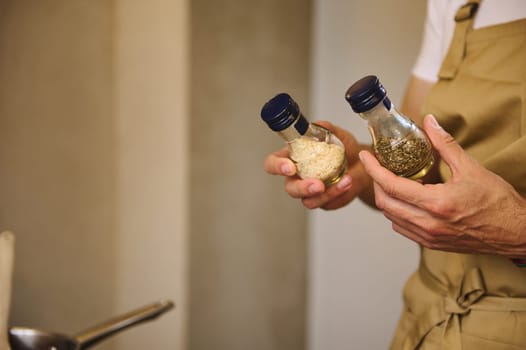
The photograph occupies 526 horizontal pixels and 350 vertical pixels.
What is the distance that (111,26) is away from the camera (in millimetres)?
1651

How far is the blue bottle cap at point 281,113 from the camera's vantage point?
700mm

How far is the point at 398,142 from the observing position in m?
0.66

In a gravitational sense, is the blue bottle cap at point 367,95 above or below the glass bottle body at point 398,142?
above

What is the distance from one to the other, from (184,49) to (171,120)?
8.5 inches

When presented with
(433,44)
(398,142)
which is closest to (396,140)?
(398,142)

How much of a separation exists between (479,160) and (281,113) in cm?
35

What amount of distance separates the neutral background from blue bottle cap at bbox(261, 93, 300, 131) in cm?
87

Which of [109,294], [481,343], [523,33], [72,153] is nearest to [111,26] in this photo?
[72,153]

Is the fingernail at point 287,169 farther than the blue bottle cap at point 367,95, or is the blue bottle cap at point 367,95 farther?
the fingernail at point 287,169

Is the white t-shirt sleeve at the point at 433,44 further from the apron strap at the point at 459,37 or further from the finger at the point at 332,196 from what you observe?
the finger at the point at 332,196

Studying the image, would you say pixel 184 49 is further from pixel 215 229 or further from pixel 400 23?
pixel 400 23

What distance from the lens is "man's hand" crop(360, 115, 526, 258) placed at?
597 millimetres

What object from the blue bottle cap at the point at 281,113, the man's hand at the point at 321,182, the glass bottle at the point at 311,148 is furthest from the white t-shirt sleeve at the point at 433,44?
the blue bottle cap at the point at 281,113

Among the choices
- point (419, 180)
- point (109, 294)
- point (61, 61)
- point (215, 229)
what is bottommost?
point (109, 294)
